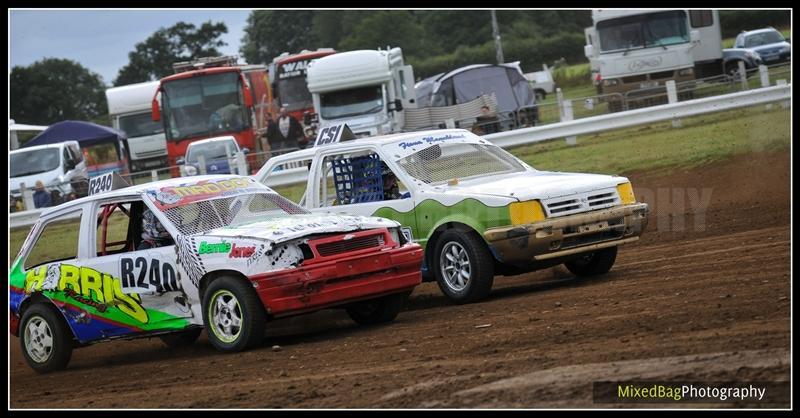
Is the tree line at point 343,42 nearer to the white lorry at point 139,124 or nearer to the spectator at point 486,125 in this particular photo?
the white lorry at point 139,124

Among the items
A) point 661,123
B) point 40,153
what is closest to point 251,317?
point 661,123

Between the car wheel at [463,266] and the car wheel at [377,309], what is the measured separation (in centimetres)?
57

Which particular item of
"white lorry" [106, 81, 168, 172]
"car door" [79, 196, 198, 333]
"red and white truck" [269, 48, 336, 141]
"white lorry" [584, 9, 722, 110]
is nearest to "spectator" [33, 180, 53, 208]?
"red and white truck" [269, 48, 336, 141]

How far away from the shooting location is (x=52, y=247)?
12.1 meters

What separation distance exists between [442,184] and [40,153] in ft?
62.5

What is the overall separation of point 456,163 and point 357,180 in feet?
3.19

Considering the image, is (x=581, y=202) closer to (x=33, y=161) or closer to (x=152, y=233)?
(x=152, y=233)

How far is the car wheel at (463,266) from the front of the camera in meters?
10.3

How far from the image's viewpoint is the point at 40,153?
27.9 m

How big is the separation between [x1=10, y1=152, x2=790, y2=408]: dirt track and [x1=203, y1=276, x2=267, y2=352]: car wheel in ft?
0.52

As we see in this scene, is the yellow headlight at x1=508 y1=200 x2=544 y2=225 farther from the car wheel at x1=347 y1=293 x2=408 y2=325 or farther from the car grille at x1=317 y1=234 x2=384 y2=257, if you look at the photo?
the car grille at x1=317 y1=234 x2=384 y2=257

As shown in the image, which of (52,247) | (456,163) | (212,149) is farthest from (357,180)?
(212,149)

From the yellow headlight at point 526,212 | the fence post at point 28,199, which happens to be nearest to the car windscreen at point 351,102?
the fence post at point 28,199
